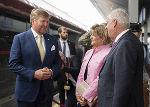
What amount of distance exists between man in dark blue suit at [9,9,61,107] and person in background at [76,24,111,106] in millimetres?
382

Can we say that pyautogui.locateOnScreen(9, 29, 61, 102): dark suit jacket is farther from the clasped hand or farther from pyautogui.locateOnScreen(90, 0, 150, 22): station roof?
pyautogui.locateOnScreen(90, 0, 150, 22): station roof

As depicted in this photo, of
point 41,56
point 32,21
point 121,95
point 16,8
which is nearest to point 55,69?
point 41,56

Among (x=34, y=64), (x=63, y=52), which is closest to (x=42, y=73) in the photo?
(x=34, y=64)

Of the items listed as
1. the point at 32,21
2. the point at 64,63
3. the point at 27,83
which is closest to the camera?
the point at 27,83

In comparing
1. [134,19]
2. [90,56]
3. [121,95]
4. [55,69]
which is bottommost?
[121,95]

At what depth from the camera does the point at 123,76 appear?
1210 millimetres

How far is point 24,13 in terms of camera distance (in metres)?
3.48

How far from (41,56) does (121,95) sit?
925mm

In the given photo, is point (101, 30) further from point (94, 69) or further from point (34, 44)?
point (34, 44)

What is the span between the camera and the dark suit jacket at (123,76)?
1.21 meters

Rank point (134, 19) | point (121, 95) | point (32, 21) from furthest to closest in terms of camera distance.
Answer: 1. point (134, 19)
2. point (32, 21)
3. point (121, 95)

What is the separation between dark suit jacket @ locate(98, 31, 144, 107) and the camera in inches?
47.8

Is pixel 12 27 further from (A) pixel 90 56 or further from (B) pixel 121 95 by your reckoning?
(B) pixel 121 95

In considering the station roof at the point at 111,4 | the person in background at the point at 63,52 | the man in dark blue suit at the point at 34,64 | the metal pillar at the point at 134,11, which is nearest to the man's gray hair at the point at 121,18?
the man in dark blue suit at the point at 34,64
